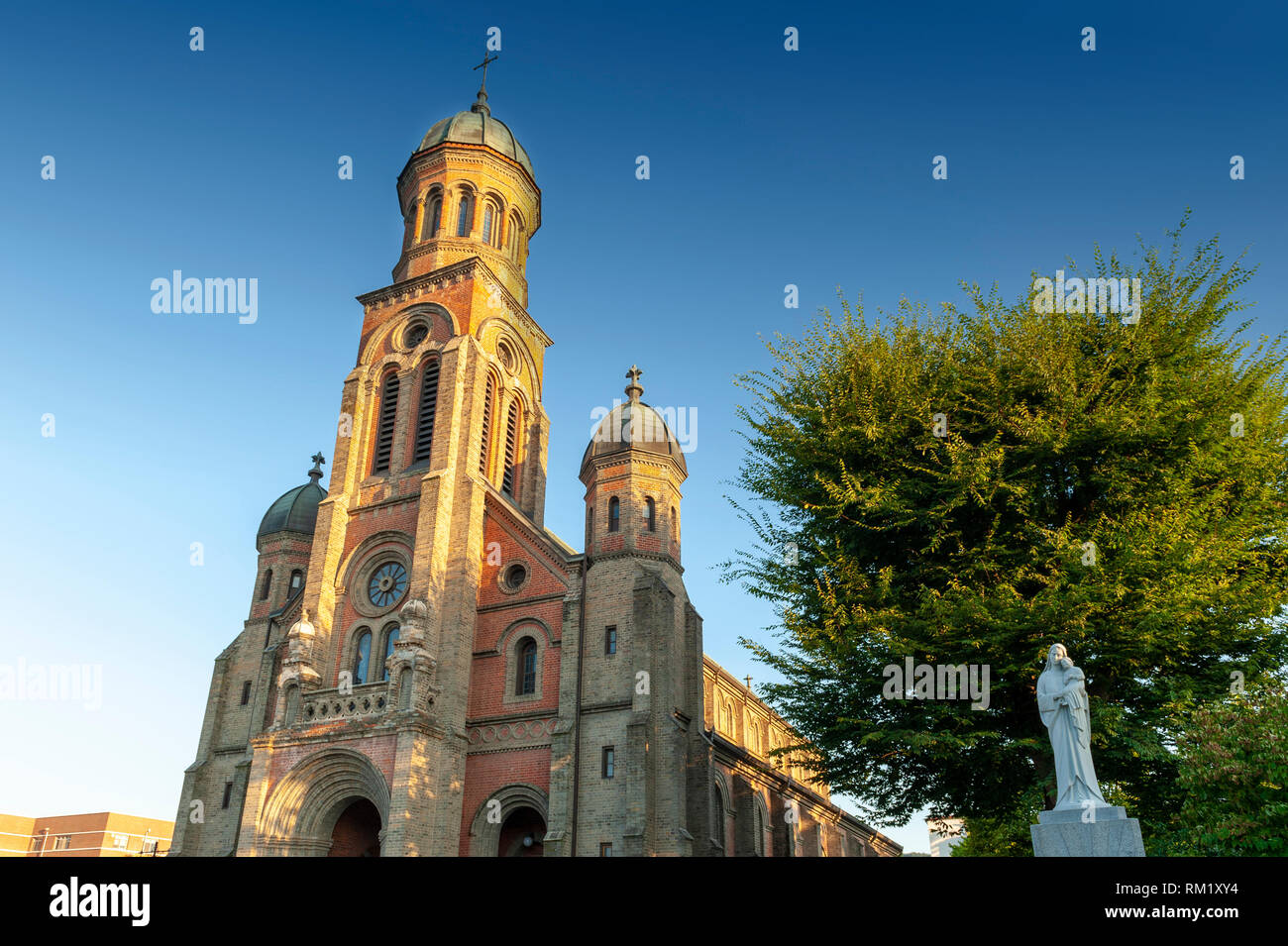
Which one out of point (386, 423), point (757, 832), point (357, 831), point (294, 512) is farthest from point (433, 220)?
point (757, 832)

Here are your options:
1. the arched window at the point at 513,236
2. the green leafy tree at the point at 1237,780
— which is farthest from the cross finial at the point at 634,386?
the green leafy tree at the point at 1237,780

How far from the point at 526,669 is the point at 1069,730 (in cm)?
1835

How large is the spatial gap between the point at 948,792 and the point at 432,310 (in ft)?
81.5

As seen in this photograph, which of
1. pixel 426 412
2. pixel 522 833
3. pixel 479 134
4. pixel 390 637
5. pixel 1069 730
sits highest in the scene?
pixel 479 134

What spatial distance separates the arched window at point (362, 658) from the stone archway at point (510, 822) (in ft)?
19.8

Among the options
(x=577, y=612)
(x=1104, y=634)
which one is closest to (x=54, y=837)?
(x=577, y=612)

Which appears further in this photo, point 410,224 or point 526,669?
point 410,224

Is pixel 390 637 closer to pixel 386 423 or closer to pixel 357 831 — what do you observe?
pixel 357 831

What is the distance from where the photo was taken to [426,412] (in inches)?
1258

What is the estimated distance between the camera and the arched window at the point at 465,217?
120ft

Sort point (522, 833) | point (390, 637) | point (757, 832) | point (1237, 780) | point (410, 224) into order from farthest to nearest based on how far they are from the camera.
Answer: point (410, 224) → point (757, 832) → point (390, 637) → point (522, 833) → point (1237, 780)

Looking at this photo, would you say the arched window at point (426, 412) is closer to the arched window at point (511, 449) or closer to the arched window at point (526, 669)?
the arched window at point (511, 449)
